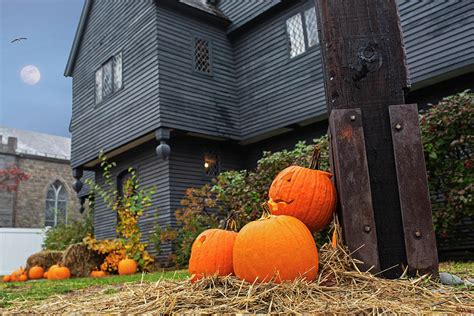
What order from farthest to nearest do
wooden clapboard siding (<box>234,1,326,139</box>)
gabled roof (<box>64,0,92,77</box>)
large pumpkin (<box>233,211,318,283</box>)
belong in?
gabled roof (<box>64,0,92,77</box>), wooden clapboard siding (<box>234,1,326,139</box>), large pumpkin (<box>233,211,318,283</box>)

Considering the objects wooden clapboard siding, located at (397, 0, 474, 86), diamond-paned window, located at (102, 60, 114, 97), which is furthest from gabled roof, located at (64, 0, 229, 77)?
wooden clapboard siding, located at (397, 0, 474, 86)

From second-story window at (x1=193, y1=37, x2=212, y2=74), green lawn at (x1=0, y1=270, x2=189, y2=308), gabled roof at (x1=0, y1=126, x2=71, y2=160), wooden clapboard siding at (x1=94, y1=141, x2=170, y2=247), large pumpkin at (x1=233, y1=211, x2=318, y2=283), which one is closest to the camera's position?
large pumpkin at (x1=233, y1=211, x2=318, y2=283)

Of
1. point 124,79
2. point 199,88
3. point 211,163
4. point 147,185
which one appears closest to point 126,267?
point 147,185

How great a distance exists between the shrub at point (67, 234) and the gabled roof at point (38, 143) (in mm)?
9606

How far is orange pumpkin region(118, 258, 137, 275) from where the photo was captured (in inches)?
332

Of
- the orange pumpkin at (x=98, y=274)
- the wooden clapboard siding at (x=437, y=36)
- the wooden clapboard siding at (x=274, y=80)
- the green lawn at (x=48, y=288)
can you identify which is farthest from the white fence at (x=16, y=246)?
the wooden clapboard siding at (x=437, y=36)

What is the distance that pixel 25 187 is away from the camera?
890 inches

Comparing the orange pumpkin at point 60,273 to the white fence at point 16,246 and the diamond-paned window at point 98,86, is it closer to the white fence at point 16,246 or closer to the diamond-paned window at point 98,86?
the diamond-paned window at point 98,86

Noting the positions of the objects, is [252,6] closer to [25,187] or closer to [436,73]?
[436,73]

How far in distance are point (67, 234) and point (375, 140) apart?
15.2 meters

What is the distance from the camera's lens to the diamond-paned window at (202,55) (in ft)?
38.7

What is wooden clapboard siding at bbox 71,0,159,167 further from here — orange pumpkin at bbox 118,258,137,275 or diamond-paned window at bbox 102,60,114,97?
orange pumpkin at bbox 118,258,137,275

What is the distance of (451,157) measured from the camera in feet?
18.3

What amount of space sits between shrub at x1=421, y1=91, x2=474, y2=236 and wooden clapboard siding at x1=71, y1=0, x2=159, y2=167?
6858mm
